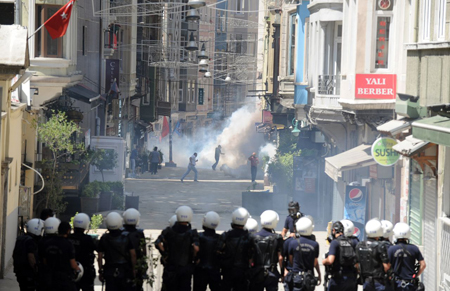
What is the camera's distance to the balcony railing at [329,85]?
77.6ft

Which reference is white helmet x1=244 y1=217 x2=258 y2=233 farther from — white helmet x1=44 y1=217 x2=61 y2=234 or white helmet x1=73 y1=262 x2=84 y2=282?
white helmet x1=44 y1=217 x2=61 y2=234

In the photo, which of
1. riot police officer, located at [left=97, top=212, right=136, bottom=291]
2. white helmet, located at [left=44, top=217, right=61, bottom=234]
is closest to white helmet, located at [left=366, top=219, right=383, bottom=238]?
riot police officer, located at [left=97, top=212, right=136, bottom=291]

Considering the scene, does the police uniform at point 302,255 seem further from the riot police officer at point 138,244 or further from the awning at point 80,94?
the awning at point 80,94

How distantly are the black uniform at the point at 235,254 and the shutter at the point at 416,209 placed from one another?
5.47m

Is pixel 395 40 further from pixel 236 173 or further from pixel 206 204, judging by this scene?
pixel 236 173

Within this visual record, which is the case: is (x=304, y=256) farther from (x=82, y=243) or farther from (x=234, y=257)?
(x=82, y=243)

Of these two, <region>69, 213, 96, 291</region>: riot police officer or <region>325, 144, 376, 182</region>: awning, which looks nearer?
<region>69, 213, 96, 291</region>: riot police officer

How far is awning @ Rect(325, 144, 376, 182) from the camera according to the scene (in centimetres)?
2155

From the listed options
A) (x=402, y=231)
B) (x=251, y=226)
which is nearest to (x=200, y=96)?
(x=251, y=226)

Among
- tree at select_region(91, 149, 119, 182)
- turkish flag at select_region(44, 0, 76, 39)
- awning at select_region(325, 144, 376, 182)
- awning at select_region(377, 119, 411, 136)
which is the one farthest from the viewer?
tree at select_region(91, 149, 119, 182)

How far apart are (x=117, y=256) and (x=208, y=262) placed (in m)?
1.21

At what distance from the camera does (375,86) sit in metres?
20.0

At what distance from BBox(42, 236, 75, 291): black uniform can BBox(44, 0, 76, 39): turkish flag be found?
8.11 meters

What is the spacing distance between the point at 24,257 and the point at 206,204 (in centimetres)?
2003
